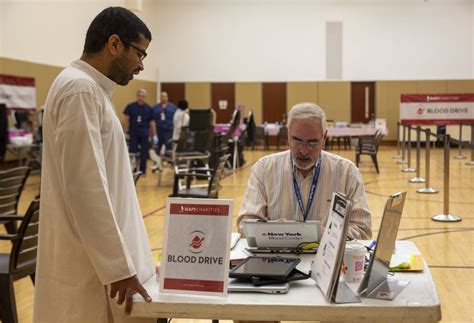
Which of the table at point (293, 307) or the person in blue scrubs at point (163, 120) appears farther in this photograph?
the person in blue scrubs at point (163, 120)

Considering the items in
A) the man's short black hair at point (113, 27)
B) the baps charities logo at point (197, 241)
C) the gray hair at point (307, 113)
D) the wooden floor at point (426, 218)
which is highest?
the man's short black hair at point (113, 27)

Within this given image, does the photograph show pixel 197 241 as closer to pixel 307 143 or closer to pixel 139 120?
pixel 307 143

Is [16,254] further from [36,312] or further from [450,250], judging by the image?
[450,250]

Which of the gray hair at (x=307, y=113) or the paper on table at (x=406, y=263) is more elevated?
the gray hair at (x=307, y=113)

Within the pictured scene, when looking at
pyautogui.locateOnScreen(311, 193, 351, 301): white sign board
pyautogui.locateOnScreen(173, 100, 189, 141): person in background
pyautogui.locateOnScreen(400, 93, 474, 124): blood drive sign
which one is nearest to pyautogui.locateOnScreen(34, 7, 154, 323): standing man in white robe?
pyautogui.locateOnScreen(311, 193, 351, 301): white sign board

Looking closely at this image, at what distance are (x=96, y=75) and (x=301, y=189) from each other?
1.36m

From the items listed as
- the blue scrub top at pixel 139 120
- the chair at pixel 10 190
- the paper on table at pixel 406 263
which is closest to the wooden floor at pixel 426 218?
the chair at pixel 10 190

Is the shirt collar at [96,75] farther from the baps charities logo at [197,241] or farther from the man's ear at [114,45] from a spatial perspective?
the baps charities logo at [197,241]

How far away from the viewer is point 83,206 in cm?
178

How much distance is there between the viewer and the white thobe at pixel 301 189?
2.91 meters

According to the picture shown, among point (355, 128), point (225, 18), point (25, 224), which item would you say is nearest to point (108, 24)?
point (25, 224)

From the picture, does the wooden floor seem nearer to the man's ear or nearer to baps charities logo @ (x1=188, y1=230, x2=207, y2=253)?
baps charities logo @ (x1=188, y1=230, x2=207, y2=253)

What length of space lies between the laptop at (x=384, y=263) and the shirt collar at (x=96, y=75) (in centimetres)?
92

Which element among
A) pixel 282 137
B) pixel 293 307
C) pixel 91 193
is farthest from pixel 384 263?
pixel 282 137
